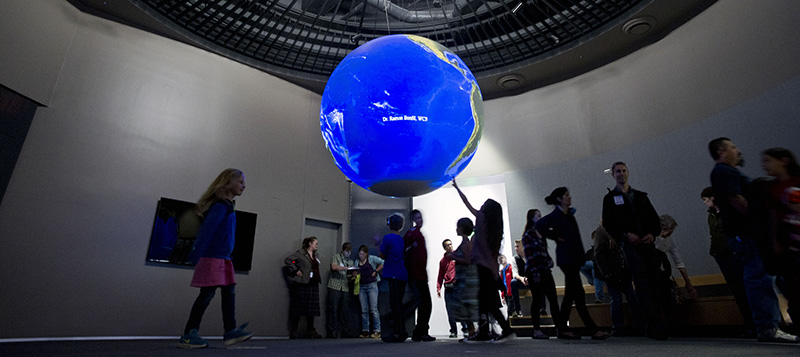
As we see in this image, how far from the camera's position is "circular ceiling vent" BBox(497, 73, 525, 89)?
25.0 ft

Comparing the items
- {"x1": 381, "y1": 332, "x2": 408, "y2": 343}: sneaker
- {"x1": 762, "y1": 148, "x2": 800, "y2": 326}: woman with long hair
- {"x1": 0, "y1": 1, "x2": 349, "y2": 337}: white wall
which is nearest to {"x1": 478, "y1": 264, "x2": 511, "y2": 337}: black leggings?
{"x1": 381, "y1": 332, "x2": 408, "y2": 343}: sneaker

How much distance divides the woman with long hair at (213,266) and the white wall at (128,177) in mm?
2788

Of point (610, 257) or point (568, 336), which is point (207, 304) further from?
point (610, 257)

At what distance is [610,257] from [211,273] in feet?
12.7

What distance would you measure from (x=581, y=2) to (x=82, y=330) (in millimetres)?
7861

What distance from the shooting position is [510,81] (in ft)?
25.6

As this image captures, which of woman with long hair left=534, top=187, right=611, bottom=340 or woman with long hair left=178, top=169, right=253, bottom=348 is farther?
woman with long hair left=534, top=187, right=611, bottom=340

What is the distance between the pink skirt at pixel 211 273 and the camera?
10.1 feet

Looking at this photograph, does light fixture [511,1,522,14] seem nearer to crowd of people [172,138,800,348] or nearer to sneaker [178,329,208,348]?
crowd of people [172,138,800,348]

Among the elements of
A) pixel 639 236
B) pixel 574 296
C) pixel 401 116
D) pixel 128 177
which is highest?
pixel 128 177

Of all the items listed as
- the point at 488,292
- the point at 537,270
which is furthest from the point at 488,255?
the point at 537,270

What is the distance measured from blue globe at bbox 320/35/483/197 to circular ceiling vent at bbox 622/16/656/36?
413 centimetres

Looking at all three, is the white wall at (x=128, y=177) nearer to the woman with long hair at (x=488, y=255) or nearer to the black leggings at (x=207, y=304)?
the black leggings at (x=207, y=304)

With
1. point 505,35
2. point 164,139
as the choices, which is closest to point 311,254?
point 164,139
